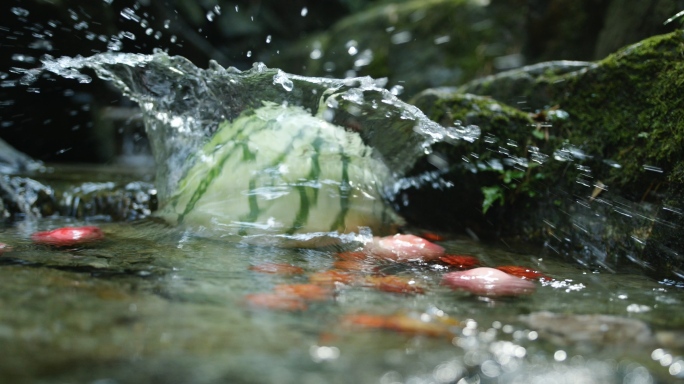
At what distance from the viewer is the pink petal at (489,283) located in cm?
179

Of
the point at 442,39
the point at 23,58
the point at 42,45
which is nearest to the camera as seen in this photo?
the point at 23,58

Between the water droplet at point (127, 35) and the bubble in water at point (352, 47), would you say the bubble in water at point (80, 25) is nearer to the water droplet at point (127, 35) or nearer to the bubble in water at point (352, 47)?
the water droplet at point (127, 35)

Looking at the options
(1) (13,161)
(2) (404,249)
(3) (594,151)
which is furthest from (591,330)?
(1) (13,161)

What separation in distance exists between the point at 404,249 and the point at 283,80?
119 centimetres

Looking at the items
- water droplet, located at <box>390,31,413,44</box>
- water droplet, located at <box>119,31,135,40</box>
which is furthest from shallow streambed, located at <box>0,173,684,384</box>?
water droplet, located at <box>119,31,135,40</box>

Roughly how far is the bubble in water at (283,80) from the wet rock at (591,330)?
1.91 metres

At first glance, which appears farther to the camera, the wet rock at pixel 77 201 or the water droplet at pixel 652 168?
the wet rock at pixel 77 201

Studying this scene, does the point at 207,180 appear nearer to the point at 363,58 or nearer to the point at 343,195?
the point at 343,195

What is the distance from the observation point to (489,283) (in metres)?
1.88

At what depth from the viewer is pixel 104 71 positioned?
3.15 m

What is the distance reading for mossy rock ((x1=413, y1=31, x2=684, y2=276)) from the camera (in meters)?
2.49

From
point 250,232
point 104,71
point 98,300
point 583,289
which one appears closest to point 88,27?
point 104,71

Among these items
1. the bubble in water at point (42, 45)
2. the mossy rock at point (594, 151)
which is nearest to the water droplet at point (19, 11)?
the bubble in water at point (42, 45)

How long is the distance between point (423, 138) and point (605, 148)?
40.6 inches
